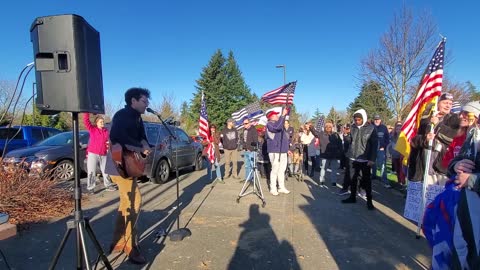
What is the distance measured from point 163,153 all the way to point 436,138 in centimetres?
698

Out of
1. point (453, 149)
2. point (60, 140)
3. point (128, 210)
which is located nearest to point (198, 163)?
point (60, 140)

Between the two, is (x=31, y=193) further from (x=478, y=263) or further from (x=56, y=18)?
(x=478, y=263)

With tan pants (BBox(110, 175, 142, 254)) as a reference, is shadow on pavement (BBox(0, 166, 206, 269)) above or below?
below

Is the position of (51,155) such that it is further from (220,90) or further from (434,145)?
(220,90)

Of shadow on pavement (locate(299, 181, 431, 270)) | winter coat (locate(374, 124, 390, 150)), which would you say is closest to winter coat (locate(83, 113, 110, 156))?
shadow on pavement (locate(299, 181, 431, 270))

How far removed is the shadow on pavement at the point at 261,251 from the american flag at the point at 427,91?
2739 millimetres

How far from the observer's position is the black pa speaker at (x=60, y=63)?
2.67 meters

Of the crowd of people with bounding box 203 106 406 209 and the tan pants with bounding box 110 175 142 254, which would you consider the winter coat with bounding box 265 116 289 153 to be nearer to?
the crowd of people with bounding box 203 106 406 209

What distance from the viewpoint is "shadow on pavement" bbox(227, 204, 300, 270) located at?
3906mm

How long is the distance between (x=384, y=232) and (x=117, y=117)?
432 cm

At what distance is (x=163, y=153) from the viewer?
955 centimetres

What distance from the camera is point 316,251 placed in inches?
171

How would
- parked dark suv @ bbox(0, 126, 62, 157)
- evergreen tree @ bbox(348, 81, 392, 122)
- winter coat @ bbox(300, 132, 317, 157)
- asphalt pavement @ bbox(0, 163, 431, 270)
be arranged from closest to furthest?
asphalt pavement @ bbox(0, 163, 431, 270)
winter coat @ bbox(300, 132, 317, 157)
parked dark suv @ bbox(0, 126, 62, 157)
evergreen tree @ bbox(348, 81, 392, 122)

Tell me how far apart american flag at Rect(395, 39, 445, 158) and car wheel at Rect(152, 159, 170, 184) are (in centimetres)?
637
